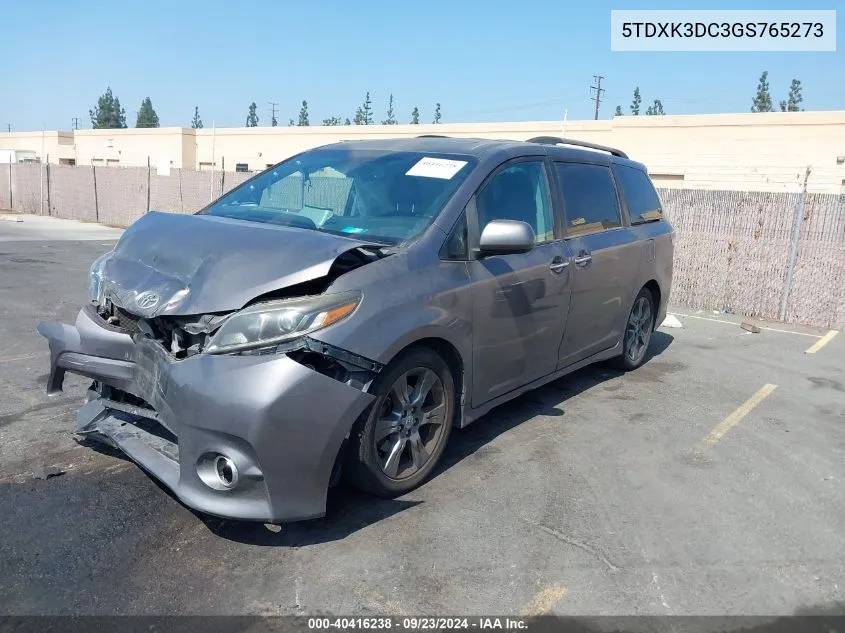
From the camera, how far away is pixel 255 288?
10.4ft

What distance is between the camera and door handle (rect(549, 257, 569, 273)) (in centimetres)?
474

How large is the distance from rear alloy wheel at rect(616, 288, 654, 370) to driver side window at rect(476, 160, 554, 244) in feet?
5.90

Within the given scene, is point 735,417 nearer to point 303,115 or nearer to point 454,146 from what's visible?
point 454,146

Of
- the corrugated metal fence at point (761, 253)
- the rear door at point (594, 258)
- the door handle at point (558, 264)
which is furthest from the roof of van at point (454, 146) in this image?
the corrugated metal fence at point (761, 253)

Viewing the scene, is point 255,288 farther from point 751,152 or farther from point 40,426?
point 751,152

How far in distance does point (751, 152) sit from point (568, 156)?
2448 cm

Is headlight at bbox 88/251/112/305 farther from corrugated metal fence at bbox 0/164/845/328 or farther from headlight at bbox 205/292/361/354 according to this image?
corrugated metal fence at bbox 0/164/845/328

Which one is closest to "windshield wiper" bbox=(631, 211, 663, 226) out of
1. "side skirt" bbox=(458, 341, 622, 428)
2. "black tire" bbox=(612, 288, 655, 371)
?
"black tire" bbox=(612, 288, 655, 371)

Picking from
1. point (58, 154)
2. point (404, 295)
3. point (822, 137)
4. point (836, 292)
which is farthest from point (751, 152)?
point (58, 154)

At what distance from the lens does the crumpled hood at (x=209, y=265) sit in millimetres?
3191

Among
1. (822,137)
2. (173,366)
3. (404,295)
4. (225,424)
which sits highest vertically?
(822,137)

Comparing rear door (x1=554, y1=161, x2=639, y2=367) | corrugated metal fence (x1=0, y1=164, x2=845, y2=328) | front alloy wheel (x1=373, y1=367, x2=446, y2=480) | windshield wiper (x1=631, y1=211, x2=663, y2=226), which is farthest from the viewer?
corrugated metal fence (x1=0, y1=164, x2=845, y2=328)

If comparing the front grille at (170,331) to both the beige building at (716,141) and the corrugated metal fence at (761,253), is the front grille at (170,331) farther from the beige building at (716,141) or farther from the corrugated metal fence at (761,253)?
the beige building at (716,141)

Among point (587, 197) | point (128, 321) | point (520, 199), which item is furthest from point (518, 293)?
point (128, 321)
